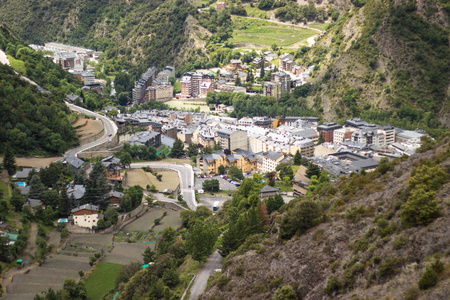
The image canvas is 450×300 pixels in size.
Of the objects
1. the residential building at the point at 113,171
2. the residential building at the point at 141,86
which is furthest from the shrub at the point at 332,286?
the residential building at the point at 141,86

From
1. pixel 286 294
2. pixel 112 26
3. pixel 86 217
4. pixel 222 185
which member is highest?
pixel 112 26

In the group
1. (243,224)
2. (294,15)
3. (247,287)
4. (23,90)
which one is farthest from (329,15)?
(247,287)

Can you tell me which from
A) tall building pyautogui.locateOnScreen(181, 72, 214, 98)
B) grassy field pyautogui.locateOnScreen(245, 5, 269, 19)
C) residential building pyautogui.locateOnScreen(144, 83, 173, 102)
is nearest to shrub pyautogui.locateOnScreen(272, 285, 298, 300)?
residential building pyautogui.locateOnScreen(144, 83, 173, 102)

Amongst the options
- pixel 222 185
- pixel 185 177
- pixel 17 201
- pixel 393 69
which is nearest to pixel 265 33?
pixel 393 69

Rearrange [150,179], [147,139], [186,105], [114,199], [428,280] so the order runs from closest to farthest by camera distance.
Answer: [428,280], [114,199], [150,179], [147,139], [186,105]

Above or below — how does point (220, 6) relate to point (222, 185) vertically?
above

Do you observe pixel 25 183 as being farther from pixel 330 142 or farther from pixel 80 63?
pixel 80 63

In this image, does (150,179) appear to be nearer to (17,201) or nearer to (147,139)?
(147,139)
